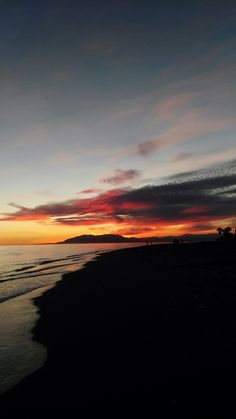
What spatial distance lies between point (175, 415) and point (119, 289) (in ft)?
51.0

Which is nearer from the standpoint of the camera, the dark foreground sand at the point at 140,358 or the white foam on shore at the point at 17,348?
the dark foreground sand at the point at 140,358

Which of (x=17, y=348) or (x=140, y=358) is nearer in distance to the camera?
(x=140, y=358)

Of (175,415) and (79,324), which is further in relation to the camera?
(79,324)

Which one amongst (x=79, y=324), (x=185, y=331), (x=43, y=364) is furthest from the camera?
(x=79, y=324)

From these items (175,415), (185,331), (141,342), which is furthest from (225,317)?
(175,415)

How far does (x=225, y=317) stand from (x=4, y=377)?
8.51 metres

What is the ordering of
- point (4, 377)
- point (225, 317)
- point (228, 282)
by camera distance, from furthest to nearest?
point (228, 282) → point (225, 317) → point (4, 377)

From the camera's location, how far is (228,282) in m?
20.2

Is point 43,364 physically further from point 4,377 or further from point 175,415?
point 175,415

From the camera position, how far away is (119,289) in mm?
21219

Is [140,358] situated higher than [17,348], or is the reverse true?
[140,358]

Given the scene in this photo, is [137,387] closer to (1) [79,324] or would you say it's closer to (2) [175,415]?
(2) [175,415]

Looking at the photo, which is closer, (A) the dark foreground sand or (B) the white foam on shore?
(A) the dark foreground sand

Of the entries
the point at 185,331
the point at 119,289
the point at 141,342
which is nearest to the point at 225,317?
the point at 185,331
